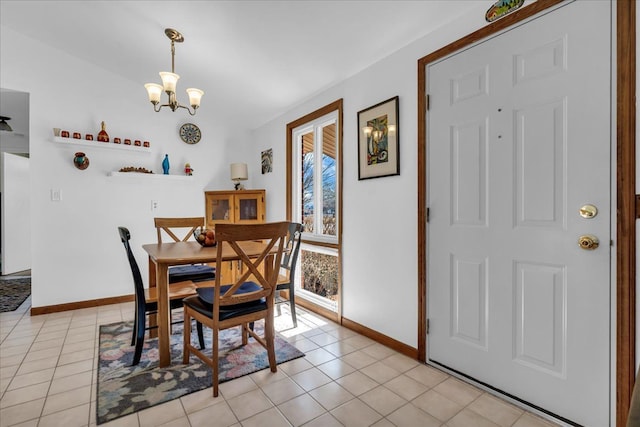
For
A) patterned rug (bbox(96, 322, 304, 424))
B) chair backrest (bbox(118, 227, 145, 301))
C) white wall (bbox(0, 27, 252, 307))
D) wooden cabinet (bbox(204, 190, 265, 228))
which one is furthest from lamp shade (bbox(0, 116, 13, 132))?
chair backrest (bbox(118, 227, 145, 301))

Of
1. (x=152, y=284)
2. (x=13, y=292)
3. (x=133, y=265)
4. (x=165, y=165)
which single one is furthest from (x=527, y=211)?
(x=13, y=292)

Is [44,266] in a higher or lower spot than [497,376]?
higher

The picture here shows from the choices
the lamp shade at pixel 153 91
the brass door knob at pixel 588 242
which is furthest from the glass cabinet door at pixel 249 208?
the brass door knob at pixel 588 242

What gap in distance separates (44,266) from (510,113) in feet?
14.6

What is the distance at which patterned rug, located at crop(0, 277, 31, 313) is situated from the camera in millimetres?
3625

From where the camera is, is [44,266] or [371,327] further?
[44,266]

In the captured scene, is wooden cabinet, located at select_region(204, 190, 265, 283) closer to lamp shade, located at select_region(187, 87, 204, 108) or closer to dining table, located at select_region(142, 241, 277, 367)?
lamp shade, located at select_region(187, 87, 204, 108)

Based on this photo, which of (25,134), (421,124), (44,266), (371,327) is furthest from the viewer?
(25,134)

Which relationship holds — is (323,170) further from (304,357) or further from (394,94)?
(304,357)

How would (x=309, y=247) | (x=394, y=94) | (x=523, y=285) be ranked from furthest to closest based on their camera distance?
1. (x=309, y=247)
2. (x=394, y=94)
3. (x=523, y=285)

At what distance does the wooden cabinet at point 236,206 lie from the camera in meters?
4.17

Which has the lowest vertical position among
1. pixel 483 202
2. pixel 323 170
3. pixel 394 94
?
pixel 483 202

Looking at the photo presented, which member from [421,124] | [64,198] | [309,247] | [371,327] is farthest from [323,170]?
[64,198]

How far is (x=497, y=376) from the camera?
5.91ft
